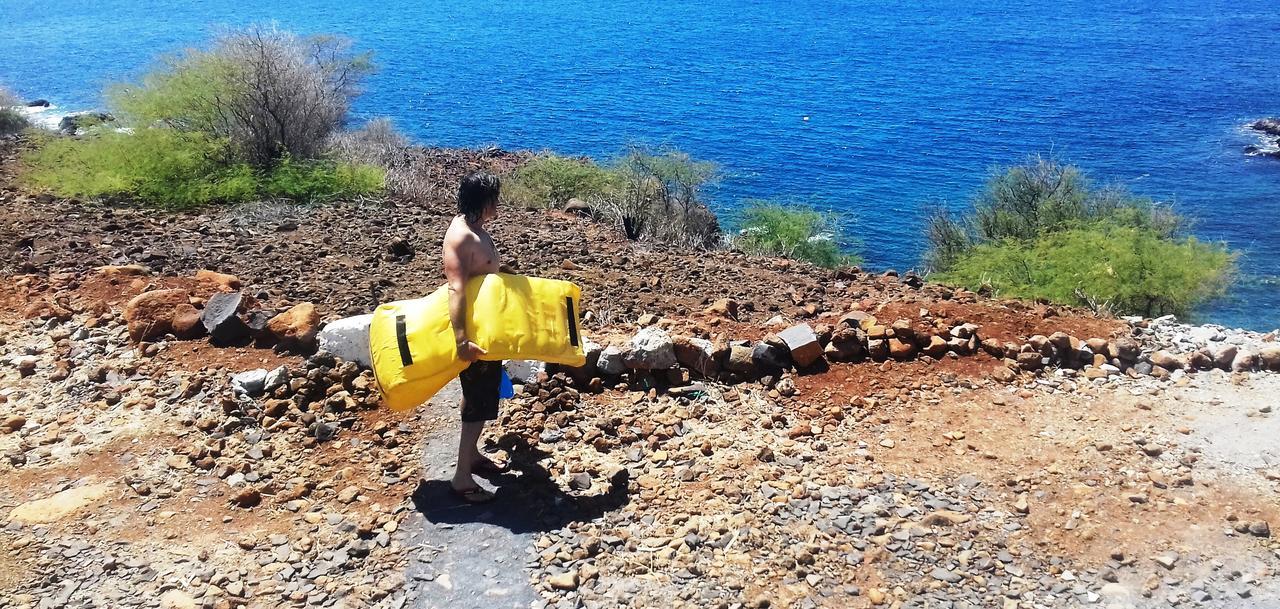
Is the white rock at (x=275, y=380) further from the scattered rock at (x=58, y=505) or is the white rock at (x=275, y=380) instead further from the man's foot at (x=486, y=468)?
the man's foot at (x=486, y=468)

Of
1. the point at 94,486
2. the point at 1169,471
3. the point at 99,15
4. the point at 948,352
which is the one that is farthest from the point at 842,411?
the point at 99,15

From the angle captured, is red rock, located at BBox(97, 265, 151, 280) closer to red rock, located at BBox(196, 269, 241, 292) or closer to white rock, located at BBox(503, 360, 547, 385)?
red rock, located at BBox(196, 269, 241, 292)

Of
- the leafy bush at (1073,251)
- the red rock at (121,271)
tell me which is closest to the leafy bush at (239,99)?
the red rock at (121,271)

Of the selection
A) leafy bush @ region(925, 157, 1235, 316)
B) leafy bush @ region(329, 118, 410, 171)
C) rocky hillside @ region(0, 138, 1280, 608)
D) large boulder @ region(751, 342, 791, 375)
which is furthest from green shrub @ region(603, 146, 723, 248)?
rocky hillside @ region(0, 138, 1280, 608)

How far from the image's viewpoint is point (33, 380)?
6262mm

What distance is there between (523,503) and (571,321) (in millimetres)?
1029

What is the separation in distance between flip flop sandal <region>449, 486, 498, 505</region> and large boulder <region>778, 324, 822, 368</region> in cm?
258

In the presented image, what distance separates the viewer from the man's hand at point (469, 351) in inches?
177

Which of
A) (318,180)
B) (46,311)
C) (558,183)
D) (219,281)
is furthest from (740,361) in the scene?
(558,183)

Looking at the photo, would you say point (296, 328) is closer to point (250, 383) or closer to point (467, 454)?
point (250, 383)

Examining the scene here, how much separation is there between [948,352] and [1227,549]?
2549 mm

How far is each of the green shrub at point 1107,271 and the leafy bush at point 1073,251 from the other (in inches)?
0.7

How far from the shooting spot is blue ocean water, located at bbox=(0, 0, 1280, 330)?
3603cm

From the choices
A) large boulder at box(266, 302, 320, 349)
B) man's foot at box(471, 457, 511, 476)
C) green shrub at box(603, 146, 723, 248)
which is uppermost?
large boulder at box(266, 302, 320, 349)
